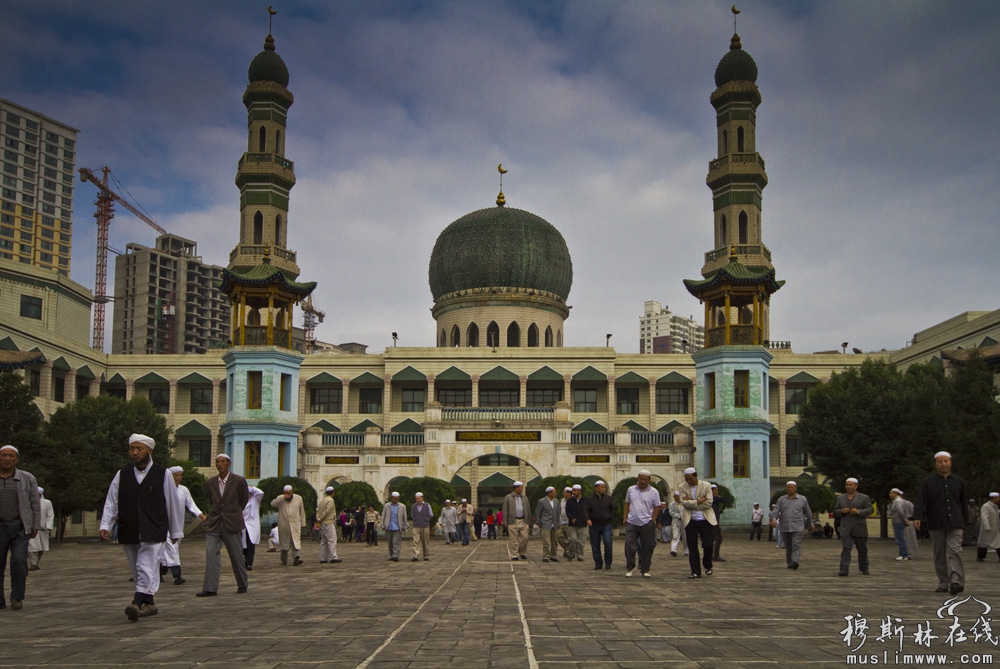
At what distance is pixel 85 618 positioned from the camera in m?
10.8

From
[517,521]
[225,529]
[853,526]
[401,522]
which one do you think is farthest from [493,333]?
[225,529]

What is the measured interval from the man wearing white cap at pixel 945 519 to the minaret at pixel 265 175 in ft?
167

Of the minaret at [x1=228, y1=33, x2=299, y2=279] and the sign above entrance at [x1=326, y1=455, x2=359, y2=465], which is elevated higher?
the minaret at [x1=228, y1=33, x2=299, y2=279]

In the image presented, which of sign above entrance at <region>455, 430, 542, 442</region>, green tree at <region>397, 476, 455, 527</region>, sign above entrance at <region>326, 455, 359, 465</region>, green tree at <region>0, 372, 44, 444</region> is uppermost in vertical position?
green tree at <region>0, 372, 44, 444</region>

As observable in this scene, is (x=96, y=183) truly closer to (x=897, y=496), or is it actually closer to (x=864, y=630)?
(x=897, y=496)

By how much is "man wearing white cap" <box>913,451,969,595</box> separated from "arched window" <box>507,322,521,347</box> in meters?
51.6

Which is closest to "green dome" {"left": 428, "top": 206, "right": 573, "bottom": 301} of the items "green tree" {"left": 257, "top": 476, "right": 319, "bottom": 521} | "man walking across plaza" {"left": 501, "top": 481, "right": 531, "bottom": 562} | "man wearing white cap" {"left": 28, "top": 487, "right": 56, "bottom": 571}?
"green tree" {"left": 257, "top": 476, "right": 319, "bottom": 521}

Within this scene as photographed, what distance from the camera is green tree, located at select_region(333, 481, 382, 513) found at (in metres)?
39.1

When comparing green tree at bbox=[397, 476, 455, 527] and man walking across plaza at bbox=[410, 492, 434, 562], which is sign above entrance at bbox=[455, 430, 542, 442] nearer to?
green tree at bbox=[397, 476, 455, 527]

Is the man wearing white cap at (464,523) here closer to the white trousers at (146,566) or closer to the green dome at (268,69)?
the white trousers at (146,566)

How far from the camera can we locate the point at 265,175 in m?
62.7

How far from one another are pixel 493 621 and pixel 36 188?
156 m

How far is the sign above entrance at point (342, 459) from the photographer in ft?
145

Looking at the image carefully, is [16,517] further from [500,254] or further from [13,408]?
[500,254]
